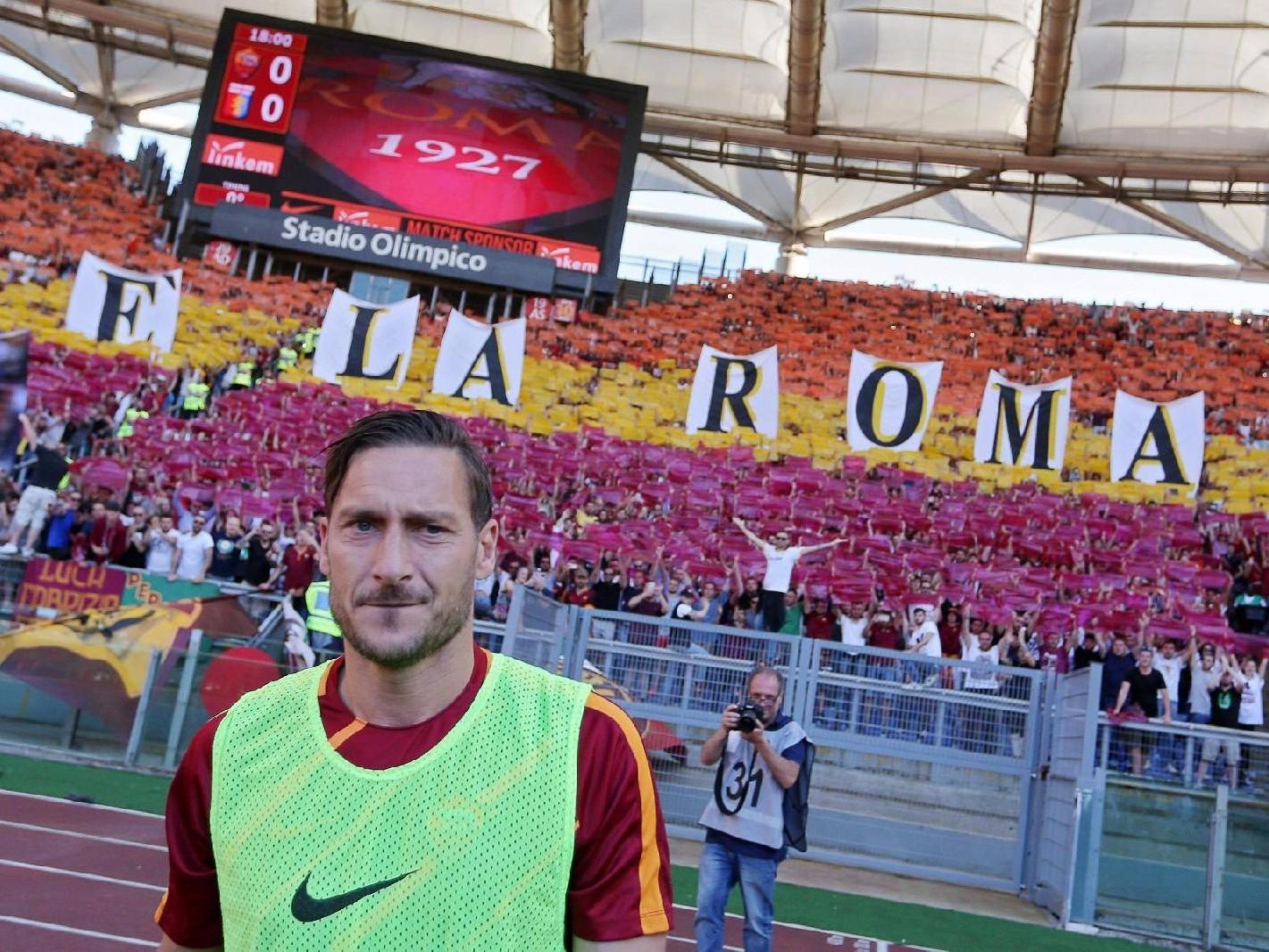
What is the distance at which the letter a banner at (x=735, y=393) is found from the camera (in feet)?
65.8

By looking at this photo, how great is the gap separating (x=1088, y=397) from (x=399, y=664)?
2594 cm

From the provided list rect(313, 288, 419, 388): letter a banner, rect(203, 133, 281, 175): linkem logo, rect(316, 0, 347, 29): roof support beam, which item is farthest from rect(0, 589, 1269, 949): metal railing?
rect(316, 0, 347, 29): roof support beam

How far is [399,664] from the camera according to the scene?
6.08ft

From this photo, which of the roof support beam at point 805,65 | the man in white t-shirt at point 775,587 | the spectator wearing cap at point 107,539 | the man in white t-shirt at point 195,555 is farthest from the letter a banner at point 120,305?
the roof support beam at point 805,65

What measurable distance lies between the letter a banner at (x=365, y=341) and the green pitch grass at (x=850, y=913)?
8.98m

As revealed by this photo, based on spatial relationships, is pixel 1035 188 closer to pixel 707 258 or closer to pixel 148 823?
pixel 707 258

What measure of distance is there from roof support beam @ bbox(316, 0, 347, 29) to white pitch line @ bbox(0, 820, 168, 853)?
20779 mm

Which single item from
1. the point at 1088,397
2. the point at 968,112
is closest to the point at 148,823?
the point at 1088,397

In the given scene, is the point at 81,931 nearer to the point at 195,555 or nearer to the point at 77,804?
the point at 77,804

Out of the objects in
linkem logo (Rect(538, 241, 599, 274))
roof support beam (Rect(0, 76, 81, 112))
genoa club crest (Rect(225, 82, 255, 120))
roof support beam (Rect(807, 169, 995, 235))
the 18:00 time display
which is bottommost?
linkem logo (Rect(538, 241, 599, 274))

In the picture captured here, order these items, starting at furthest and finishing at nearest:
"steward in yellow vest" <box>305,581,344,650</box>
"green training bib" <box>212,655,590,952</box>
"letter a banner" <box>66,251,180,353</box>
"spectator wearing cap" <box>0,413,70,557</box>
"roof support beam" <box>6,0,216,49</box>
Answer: "roof support beam" <box>6,0,216,49</box> < "letter a banner" <box>66,251,180,353</box> < "spectator wearing cap" <box>0,413,70,557</box> < "steward in yellow vest" <box>305,581,344,650</box> < "green training bib" <box>212,655,590,952</box>

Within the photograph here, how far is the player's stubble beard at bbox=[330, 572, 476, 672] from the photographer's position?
6.07 feet

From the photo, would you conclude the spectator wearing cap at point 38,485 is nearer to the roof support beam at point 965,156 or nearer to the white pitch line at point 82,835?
the white pitch line at point 82,835

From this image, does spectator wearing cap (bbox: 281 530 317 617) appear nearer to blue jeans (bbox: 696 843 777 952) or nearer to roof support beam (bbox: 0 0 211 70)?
blue jeans (bbox: 696 843 777 952)
